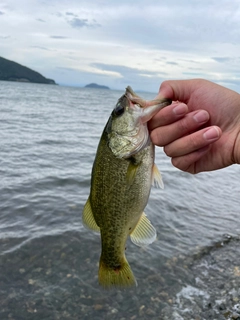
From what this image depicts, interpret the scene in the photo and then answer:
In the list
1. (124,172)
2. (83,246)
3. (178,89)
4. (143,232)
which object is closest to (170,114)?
(178,89)

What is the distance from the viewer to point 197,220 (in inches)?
386

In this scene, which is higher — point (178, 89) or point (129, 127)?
point (178, 89)

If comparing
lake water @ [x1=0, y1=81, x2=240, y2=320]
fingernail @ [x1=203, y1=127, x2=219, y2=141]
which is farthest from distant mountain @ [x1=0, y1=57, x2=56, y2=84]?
fingernail @ [x1=203, y1=127, x2=219, y2=141]

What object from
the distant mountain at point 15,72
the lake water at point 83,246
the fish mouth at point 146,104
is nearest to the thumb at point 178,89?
the fish mouth at point 146,104

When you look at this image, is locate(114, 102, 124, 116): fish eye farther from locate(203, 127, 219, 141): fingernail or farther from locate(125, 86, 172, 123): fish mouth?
locate(203, 127, 219, 141): fingernail

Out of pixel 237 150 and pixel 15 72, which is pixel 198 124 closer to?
pixel 237 150

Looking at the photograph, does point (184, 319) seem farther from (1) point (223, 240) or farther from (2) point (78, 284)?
(1) point (223, 240)

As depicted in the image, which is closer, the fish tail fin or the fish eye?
the fish eye

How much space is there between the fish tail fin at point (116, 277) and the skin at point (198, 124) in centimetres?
128

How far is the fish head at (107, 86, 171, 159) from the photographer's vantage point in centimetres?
289

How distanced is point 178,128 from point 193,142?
0.18m

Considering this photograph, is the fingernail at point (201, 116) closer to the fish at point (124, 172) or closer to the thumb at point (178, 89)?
the fish at point (124, 172)

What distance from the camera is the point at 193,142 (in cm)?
286

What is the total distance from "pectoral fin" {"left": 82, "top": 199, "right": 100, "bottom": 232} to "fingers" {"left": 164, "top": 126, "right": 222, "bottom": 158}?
97cm
